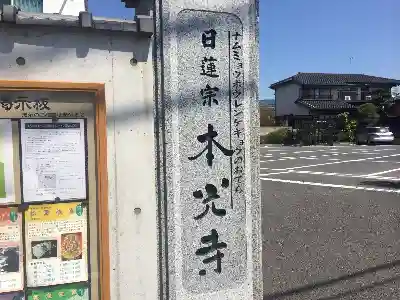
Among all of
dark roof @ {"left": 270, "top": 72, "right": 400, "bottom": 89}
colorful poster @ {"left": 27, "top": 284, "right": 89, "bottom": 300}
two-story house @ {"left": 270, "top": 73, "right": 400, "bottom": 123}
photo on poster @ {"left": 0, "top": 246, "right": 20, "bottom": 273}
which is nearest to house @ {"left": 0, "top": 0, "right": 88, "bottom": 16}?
photo on poster @ {"left": 0, "top": 246, "right": 20, "bottom": 273}

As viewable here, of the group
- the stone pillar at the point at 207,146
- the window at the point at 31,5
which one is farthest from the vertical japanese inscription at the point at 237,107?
the window at the point at 31,5

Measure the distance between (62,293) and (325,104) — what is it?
35338mm

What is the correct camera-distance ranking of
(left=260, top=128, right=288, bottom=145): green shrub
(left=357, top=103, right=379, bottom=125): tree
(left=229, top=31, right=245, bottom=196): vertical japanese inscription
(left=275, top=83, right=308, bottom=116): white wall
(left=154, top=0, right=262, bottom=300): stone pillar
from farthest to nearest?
1. (left=275, top=83, right=308, bottom=116): white wall
2. (left=357, top=103, right=379, bottom=125): tree
3. (left=260, top=128, right=288, bottom=145): green shrub
4. (left=229, top=31, right=245, bottom=196): vertical japanese inscription
5. (left=154, top=0, right=262, bottom=300): stone pillar

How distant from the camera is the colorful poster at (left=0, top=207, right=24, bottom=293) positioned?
2.33 m

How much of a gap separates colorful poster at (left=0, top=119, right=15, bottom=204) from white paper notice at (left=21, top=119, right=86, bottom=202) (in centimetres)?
7

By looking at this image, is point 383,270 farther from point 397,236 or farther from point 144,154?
point 144,154

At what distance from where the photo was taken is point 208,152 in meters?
2.74

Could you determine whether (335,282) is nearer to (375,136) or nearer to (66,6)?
(66,6)

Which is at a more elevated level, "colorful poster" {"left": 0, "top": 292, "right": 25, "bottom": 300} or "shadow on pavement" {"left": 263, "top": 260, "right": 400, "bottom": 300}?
"colorful poster" {"left": 0, "top": 292, "right": 25, "bottom": 300}

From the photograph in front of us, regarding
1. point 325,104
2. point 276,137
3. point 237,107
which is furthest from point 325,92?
point 237,107

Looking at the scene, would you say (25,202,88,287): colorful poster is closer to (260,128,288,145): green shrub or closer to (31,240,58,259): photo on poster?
(31,240,58,259): photo on poster

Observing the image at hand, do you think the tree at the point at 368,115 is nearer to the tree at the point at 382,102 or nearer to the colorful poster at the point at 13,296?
the tree at the point at 382,102

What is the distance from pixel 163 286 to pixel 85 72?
1.52 metres

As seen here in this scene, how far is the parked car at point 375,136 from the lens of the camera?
2578 cm
